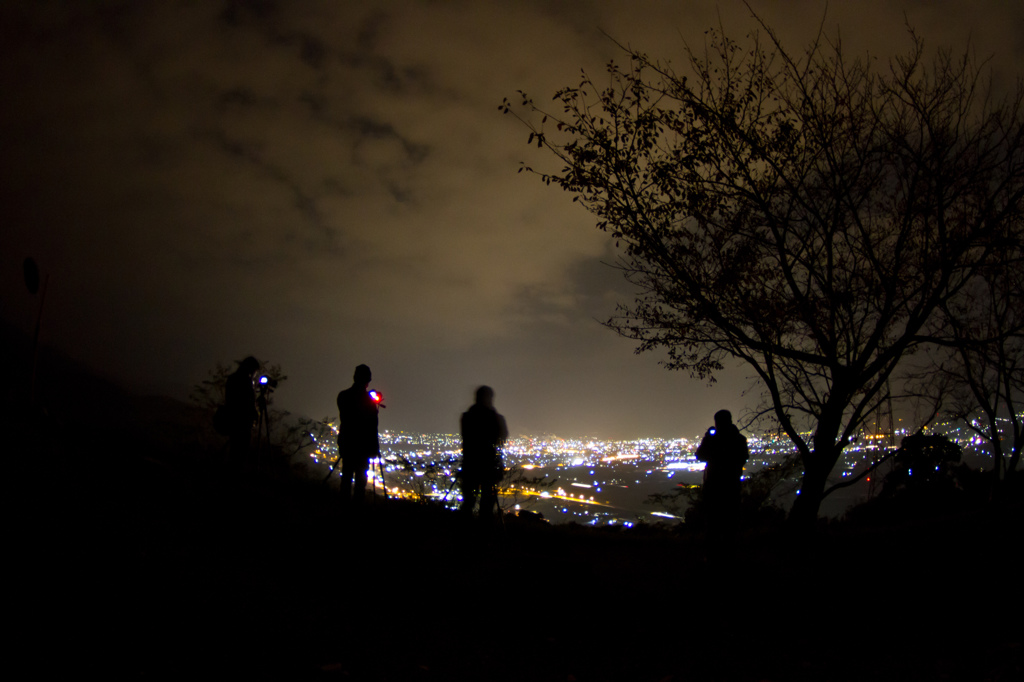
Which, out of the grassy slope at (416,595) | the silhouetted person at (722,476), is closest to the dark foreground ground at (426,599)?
the grassy slope at (416,595)

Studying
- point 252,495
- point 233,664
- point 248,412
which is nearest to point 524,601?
point 233,664

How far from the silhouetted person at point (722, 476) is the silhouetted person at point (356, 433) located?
14.8 ft

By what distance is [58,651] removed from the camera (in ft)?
10.9

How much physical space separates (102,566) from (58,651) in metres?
1.18

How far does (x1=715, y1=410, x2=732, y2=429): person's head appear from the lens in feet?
22.7

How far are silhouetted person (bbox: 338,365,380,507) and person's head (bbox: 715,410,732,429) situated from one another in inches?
181

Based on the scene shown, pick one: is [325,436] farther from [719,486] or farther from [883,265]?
[883,265]

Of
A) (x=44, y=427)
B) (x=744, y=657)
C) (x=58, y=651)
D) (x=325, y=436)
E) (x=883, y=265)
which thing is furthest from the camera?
(x=325, y=436)

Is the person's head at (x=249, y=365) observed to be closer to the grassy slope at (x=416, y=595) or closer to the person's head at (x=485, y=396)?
the grassy slope at (x=416, y=595)

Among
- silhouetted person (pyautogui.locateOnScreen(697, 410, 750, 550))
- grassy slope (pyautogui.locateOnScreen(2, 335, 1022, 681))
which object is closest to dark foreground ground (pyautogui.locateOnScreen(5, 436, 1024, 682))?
grassy slope (pyautogui.locateOnScreen(2, 335, 1022, 681))

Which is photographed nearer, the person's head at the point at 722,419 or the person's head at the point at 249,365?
the person's head at the point at 722,419

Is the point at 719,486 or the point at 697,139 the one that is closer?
the point at 719,486

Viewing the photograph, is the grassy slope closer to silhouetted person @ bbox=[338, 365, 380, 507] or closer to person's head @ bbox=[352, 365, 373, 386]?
silhouetted person @ bbox=[338, 365, 380, 507]

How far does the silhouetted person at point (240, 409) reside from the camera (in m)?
8.38
